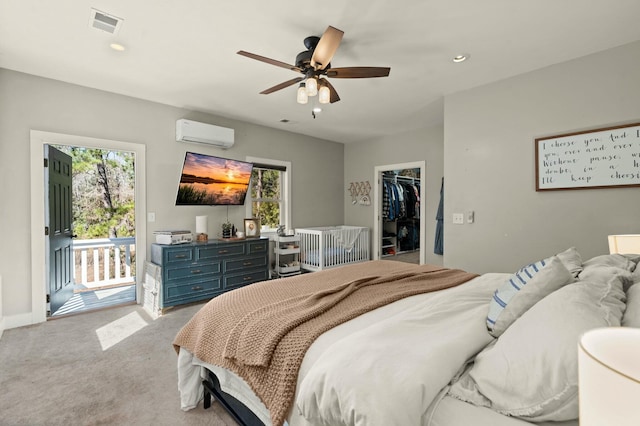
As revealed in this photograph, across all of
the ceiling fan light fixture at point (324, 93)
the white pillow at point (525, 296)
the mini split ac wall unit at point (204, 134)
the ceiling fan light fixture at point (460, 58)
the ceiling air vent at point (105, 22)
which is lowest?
the white pillow at point (525, 296)

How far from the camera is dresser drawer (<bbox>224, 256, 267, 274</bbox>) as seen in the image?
393cm

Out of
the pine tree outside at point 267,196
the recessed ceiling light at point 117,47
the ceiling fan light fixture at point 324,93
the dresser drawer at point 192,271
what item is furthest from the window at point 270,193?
the ceiling fan light fixture at point 324,93

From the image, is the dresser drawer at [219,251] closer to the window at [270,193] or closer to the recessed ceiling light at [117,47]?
the window at [270,193]

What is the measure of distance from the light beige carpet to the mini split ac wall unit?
2233mm

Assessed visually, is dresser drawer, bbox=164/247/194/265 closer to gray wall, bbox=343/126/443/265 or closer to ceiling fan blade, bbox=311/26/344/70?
ceiling fan blade, bbox=311/26/344/70

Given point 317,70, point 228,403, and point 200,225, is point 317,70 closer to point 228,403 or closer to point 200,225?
point 228,403

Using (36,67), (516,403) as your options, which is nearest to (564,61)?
(516,403)

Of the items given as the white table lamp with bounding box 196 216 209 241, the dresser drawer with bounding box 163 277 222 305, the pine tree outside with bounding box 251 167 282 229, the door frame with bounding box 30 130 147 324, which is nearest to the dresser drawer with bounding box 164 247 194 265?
the dresser drawer with bounding box 163 277 222 305

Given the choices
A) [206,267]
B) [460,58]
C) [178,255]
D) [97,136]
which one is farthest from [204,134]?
[460,58]

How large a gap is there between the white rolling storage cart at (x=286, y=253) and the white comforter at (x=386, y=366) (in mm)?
3438

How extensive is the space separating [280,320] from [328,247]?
355 centimetres

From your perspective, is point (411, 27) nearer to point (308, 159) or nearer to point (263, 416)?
point (263, 416)

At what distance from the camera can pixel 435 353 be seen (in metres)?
0.95

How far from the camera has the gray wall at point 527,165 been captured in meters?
2.51
